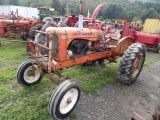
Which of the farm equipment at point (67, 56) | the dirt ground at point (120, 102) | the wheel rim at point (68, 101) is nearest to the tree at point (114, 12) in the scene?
the farm equipment at point (67, 56)

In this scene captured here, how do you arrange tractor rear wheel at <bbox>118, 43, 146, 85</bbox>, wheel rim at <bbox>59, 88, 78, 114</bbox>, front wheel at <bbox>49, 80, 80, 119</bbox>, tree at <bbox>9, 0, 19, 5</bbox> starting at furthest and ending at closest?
tree at <bbox>9, 0, 19, 5</bbox>, tractor rear wheel at <bbox>118, 43, 146, 85</bbox>, wheel rim at <bbox>59, 88, 78, 114</bbox>, front wheel at <bbox>49, 80, 80, 119</bbox>

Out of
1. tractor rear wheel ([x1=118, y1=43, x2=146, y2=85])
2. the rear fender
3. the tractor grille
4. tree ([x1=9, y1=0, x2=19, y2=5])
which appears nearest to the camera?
the tractor grille

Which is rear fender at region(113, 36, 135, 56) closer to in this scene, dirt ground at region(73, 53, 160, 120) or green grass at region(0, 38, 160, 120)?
green grass at region(0, 38, 160, 120)

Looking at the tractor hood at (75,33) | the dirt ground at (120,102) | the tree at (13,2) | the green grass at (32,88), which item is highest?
the tree at (13,2)

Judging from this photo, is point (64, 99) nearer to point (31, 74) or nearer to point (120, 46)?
point (31, 74)

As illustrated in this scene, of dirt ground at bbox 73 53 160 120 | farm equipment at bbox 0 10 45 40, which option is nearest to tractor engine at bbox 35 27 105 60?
dirt ground at bbox 73 53 160 120

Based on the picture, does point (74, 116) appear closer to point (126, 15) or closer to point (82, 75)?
point (82, 75)

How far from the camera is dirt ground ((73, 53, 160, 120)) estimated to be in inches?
130

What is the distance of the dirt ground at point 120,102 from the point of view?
10.8ft

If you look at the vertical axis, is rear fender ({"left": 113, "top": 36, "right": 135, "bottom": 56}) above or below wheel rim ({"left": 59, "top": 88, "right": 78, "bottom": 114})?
above

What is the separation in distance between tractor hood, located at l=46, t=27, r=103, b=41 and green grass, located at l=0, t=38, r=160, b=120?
1230 mm

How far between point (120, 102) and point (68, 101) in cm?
132

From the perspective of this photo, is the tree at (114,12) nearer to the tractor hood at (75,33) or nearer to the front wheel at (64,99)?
the tractor hood at (75,33)

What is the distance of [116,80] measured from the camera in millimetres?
4902
